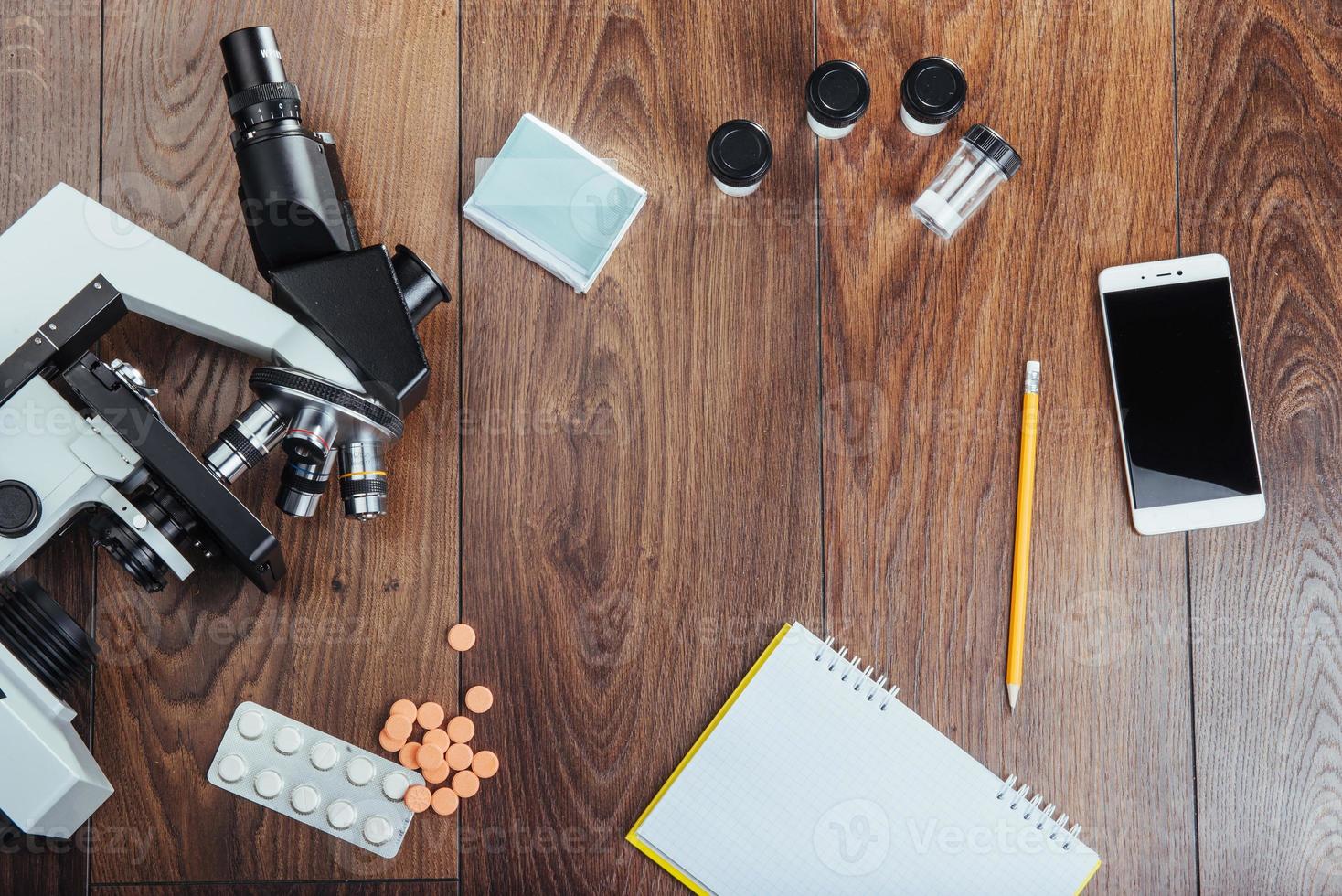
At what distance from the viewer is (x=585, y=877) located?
94 centimetres

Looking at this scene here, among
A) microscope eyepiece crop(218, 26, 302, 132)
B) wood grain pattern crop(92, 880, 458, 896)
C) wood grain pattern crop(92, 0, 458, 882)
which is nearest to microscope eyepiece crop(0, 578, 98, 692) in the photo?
wood grain pattern crop(92, 0, 458, 882)

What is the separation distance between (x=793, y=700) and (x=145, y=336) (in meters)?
0.72

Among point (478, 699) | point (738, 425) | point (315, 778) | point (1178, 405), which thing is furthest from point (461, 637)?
point (1178, 405)

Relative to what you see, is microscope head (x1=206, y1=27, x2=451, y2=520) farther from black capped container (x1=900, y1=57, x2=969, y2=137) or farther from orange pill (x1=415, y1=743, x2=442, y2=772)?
black capped container (x1=900, y1=57, x2=969, y2=137)

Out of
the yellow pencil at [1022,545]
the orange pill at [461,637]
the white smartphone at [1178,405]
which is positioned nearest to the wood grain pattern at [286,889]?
the orange pill at [461,637]

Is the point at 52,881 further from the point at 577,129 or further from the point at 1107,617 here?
the point at 1107,617

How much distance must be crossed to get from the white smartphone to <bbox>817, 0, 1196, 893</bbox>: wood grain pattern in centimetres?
2

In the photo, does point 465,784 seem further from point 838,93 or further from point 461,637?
point 838,93

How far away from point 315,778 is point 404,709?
0.34 feet

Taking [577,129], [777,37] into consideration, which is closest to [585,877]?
[577,129]

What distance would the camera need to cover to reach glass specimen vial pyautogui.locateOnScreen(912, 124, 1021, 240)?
97 centimetres

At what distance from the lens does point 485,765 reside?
3.07ft

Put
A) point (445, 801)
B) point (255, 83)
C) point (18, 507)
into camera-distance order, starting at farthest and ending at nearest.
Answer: point (445, 801) → point (255, 83) → point (18, 507)

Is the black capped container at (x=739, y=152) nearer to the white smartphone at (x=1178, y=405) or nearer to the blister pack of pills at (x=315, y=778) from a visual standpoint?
the white smartphone at (x=1178, y=405)
